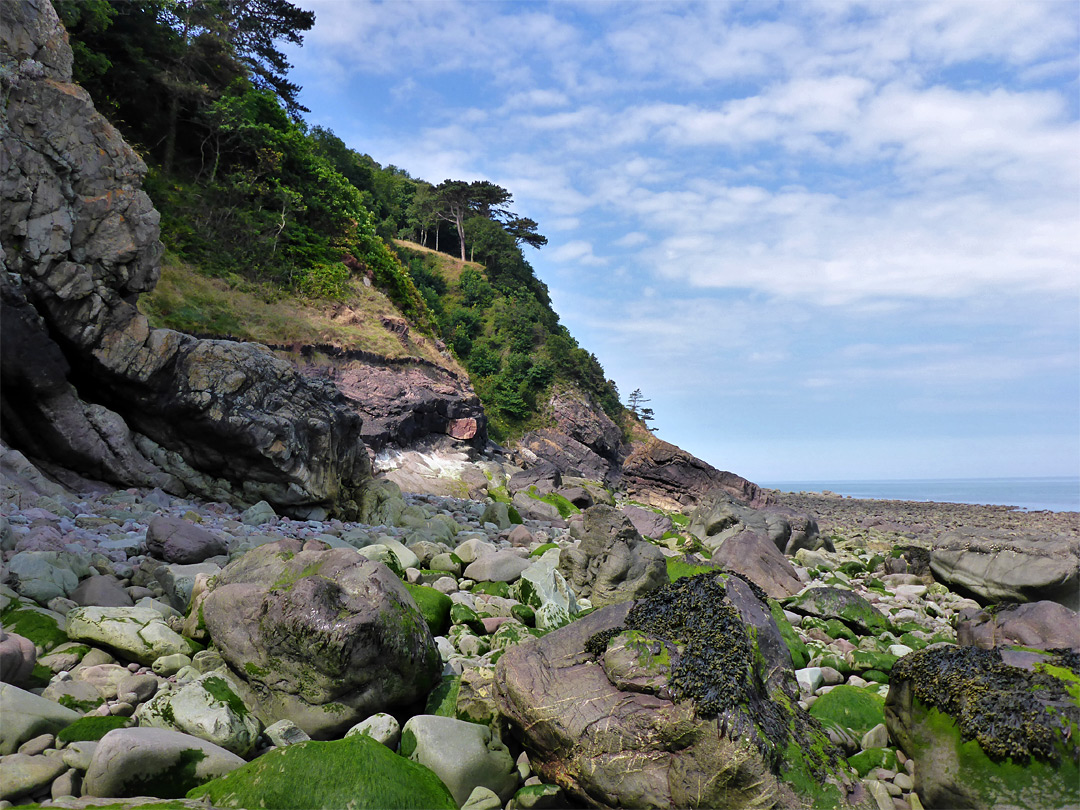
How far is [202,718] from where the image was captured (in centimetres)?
461

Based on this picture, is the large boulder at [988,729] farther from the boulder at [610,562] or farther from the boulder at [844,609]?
the boulder at [610,562]

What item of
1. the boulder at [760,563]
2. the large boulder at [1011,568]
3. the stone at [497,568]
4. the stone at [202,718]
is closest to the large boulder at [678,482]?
the large boulder at [1011,568]

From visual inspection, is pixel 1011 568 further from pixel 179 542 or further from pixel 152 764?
pixel 179 542

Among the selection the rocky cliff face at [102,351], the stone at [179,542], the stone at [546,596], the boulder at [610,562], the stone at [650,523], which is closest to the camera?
the stone at [179,542]

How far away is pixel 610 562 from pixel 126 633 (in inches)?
264

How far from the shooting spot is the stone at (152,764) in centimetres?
378

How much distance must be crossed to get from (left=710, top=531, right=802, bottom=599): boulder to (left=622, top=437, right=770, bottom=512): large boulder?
19.0 metres

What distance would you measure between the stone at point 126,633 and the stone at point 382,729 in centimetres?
204

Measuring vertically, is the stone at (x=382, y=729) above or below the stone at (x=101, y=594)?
below

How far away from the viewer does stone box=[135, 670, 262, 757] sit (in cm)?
455

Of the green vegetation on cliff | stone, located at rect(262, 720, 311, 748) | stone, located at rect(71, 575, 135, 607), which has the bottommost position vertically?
stone, located at rect(262, 720, 311, 748)

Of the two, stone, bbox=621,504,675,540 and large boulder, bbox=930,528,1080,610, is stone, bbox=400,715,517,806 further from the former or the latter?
stone, bbox=621,504,675,540

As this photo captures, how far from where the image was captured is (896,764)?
5316mm

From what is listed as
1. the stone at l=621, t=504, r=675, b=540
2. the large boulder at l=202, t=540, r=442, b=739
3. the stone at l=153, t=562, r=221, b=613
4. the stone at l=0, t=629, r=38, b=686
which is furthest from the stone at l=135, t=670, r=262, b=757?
the stone at l=621, t=504, r=675, b=540
